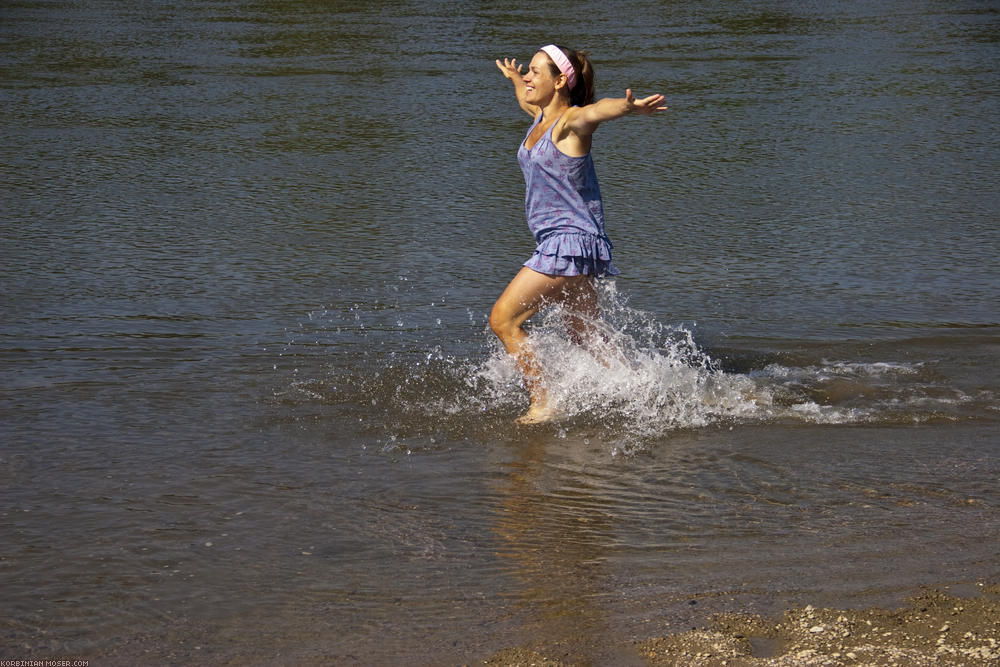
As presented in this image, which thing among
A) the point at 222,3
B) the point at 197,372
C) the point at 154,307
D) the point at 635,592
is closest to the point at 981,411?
the point at 635,592

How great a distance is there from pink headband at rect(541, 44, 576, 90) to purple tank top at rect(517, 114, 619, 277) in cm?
21

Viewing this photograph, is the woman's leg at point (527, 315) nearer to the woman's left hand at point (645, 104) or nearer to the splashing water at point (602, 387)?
the splashing water at point (602, 387)

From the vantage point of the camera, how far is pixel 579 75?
5.38 metres

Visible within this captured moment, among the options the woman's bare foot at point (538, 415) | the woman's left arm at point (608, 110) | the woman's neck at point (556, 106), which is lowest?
the woman's bare foot at point (538, 415)

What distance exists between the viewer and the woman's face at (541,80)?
17.5ft

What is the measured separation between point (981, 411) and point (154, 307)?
12.5ft

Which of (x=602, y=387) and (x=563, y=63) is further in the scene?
(x=602, y=387)

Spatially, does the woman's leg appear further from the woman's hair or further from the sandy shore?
the sandy shore

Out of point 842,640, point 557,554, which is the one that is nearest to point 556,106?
point 557,554

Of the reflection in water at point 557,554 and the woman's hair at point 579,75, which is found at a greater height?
the woman's hair at point 579,75

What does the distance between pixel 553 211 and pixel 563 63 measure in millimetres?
567

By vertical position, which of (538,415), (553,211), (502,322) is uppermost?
(553,211)

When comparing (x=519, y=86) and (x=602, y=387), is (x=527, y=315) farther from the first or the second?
(x=519, y=86)

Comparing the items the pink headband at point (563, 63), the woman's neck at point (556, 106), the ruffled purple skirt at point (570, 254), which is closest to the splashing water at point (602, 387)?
the ruffled purple skirt at point (570, 254)
